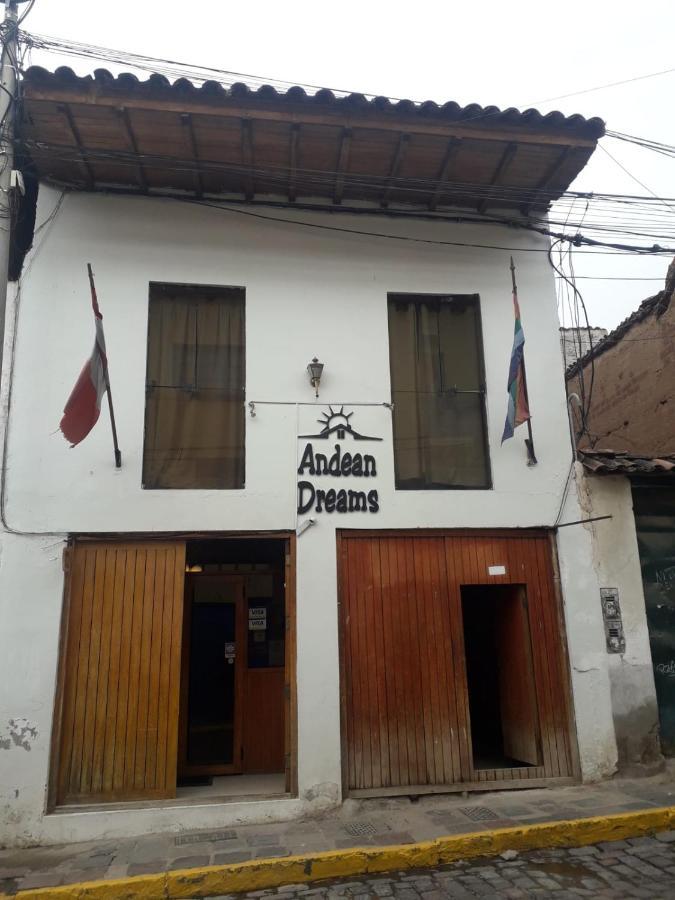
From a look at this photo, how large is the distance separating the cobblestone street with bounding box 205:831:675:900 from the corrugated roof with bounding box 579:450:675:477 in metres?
3.60

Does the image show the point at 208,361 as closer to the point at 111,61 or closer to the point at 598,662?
the point at 111,61

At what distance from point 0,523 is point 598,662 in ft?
20.7

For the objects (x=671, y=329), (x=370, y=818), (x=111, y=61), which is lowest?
(x=370, y=818)

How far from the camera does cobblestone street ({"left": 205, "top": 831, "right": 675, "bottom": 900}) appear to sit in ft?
15.2

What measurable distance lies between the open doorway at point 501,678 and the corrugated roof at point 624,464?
161cm

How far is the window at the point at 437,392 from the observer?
24.1ft

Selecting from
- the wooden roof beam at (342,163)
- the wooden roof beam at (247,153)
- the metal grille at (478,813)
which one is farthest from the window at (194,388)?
the metal grille at (478,813)

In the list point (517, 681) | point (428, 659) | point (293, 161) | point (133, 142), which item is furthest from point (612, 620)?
point (133, 142)

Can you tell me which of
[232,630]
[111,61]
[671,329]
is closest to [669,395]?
[671,329]

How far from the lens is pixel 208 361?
727 centimetres

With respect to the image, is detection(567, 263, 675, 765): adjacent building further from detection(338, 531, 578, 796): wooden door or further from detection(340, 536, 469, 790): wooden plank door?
detection(340, 536, 469, 790): wooden plank door

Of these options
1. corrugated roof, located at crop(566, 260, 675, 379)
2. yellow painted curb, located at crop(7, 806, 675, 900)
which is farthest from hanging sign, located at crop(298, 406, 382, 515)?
corrugated roof, located at crop(566, 260, 675, 379)

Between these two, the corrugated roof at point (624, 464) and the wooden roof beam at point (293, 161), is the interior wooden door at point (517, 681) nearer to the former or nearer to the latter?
the corrugated roof at point (624, 464)

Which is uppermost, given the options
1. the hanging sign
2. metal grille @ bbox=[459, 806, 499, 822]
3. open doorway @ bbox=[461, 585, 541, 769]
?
the hanging sign
